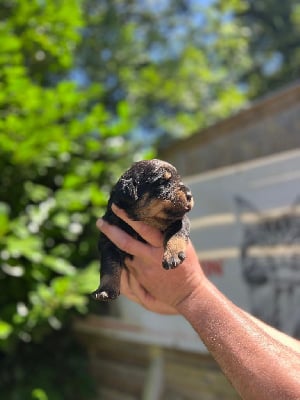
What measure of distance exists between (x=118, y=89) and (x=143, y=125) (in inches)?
66.1

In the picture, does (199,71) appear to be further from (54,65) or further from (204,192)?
(204,192)

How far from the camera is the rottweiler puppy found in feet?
5.40

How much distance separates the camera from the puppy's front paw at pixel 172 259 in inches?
62.8

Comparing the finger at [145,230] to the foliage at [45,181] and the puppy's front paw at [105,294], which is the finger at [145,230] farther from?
the foliage at [45,181]

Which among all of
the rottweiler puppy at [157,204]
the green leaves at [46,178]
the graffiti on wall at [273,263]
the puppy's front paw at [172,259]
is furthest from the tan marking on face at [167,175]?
the green leaves at [46,178]

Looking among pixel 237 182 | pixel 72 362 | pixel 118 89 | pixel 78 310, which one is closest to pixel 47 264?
pixel 78 310

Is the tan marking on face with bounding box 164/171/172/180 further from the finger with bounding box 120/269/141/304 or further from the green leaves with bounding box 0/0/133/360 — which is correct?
the green leaves with bounding box 0/0/133/360

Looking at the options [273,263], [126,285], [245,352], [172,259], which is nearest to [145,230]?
[172,259]

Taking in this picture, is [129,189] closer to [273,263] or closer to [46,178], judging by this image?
[273,263]

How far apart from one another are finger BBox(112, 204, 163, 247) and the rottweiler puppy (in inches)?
0.6

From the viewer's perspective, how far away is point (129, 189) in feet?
5.65

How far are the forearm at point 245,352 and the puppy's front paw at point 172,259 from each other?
174 millimetres

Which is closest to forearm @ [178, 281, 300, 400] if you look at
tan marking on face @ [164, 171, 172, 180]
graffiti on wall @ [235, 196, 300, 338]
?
tan marking on face @ [164, 171, 172, 180]

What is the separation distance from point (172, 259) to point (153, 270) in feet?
0.91
